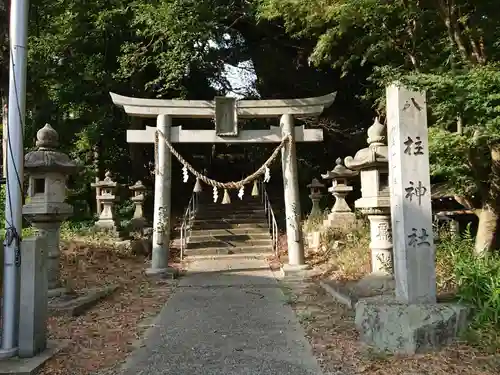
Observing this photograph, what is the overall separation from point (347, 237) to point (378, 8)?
506cm

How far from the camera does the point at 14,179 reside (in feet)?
14.1

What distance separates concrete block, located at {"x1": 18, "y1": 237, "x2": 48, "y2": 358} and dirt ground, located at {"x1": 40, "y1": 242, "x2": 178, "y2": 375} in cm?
26

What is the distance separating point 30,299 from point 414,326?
3.60 meters

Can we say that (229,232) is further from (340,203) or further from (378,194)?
(378,194)

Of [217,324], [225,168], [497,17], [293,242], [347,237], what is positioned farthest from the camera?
[225,168]

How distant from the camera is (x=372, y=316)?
477cm

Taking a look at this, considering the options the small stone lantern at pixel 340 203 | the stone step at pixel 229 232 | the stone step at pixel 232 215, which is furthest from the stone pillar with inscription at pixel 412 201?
the stone step at pixel 232 215

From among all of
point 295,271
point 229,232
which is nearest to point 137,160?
point 229,232

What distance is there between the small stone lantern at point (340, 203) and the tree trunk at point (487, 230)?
16.7 feet

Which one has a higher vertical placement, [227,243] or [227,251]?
[227,243]

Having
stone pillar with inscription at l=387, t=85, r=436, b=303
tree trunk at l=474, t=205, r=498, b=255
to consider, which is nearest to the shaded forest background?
tree trunk at l=474, t=205, r=498, b=255

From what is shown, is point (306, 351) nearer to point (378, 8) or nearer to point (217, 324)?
point (217, 324)

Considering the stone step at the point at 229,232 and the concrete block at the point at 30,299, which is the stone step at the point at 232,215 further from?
the concrete block at the point at 30,299

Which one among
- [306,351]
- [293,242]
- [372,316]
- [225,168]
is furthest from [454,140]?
[225,168]
